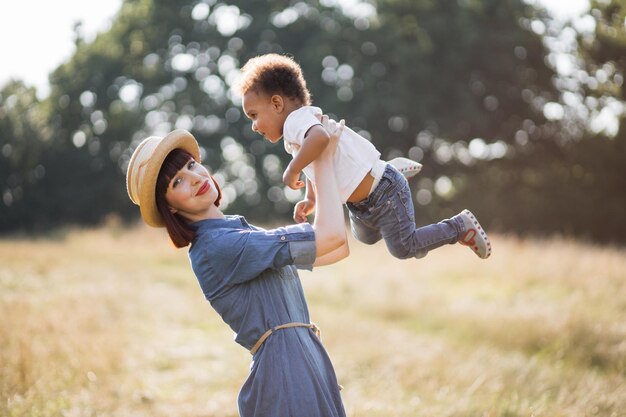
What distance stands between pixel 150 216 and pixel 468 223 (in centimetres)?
155

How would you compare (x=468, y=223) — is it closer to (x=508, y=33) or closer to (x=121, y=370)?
(x=121, y=370)

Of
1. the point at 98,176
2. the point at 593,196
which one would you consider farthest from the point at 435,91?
the point at 98,176

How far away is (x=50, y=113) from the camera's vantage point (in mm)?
28953

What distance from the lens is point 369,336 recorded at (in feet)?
27.8

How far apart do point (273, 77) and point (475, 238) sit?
1.26 metres

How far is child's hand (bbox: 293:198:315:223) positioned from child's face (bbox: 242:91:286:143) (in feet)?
1.10

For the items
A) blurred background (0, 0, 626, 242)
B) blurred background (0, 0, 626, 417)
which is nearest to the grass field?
blurred background (0, 0, 626, 417)

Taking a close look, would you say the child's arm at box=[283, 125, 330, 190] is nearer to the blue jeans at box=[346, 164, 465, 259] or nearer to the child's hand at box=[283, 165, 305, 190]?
the child's hand at box=[283, 165, 305, 190]

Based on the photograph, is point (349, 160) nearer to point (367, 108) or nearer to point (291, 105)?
point (291, 105)

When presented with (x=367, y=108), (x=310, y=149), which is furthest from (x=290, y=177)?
(x=367, y=108)

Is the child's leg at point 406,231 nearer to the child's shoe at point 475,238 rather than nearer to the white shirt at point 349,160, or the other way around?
the child's shoe at point 475,238

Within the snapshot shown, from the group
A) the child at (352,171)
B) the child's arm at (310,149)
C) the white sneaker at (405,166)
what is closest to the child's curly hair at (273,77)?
the child at (352,171)

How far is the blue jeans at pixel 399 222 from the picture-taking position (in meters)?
Answer: 3.36

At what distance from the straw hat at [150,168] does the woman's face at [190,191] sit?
3.1 inches
